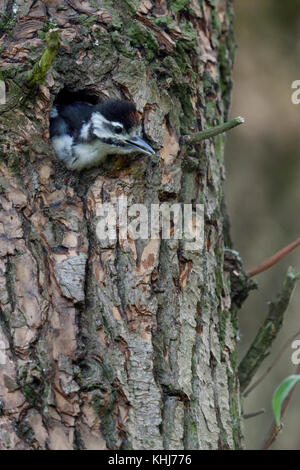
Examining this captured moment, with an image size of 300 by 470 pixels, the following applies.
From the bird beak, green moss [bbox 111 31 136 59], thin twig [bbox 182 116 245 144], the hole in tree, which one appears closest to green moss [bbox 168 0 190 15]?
green moss [bbox 111 31 136 59]

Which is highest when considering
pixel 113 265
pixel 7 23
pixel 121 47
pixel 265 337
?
pixel 7 23

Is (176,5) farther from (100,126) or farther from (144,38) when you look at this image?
(100,126)

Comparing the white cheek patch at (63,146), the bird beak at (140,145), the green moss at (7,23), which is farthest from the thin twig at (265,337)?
the green moss at (7,23)

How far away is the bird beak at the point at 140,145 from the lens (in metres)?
3.63

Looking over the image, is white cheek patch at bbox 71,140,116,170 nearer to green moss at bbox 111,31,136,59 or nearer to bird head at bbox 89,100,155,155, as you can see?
→ bird head at bbox 89,100,155,155

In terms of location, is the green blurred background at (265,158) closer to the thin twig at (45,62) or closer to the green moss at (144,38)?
the green moss at (144,38)

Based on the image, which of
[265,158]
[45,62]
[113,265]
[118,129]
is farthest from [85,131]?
[265,158]

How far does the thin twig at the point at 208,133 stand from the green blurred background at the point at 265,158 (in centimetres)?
344

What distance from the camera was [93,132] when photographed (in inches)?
162

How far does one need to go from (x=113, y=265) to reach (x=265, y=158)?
4129 millimetres

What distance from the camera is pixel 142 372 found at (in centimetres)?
316

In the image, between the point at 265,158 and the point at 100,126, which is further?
the point at 265,158

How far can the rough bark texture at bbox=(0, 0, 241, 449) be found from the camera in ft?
10.0
